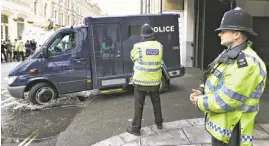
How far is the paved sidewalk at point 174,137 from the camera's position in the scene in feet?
15.6

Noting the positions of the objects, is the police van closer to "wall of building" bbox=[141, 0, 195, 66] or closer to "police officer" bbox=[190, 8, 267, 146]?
"police officer" bbox=[190, 8, 267, 146]

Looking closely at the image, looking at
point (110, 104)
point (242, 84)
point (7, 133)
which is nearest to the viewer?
point (242, 84)

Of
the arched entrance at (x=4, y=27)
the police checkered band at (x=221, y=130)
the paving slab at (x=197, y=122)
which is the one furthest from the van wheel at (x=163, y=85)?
the arched entrance at (x=4, y=27)

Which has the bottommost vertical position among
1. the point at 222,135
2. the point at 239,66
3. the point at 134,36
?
the point at 222,135

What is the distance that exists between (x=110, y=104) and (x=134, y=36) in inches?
84.0

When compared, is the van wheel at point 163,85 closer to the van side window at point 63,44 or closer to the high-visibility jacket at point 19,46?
the van side window at point 63,44

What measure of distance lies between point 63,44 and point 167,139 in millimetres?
4466

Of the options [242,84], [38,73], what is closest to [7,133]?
[38,73]

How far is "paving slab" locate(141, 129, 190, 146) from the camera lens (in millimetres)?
4758

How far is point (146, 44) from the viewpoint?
5133mm

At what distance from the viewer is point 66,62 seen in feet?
26.4

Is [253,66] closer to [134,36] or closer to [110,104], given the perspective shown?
[110,104]

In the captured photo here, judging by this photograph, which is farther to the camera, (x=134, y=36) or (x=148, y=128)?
(x=134, y=36)

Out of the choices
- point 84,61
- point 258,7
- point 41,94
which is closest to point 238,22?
point 84,61
